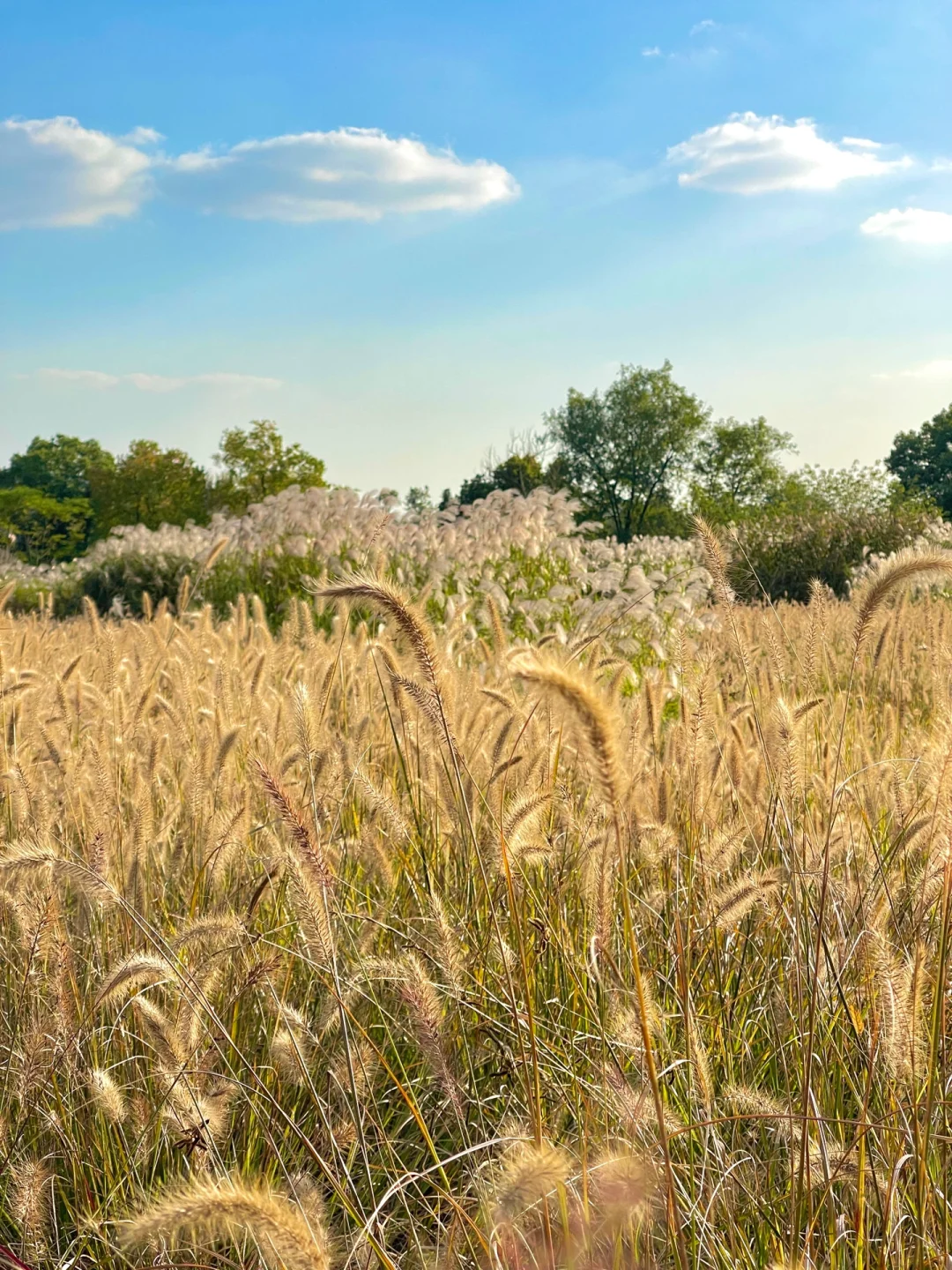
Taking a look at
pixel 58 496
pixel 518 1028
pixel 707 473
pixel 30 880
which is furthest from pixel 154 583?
pixel 58 496

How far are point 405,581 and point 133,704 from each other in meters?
5.98

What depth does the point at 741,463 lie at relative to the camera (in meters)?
60.8

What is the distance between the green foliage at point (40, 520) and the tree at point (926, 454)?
41.5 m

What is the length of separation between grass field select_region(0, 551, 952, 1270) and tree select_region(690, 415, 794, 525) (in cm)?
5865

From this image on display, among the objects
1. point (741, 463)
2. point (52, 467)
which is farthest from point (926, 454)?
point (52, 467)

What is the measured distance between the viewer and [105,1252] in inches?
71.4

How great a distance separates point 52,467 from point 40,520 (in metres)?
25.0

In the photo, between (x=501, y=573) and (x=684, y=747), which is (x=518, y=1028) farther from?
(x=501, y=573)

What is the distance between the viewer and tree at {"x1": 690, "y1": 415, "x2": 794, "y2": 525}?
6012 centimetres

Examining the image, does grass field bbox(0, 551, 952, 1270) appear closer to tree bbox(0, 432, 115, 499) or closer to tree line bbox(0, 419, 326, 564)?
tree line bbox(0, 419, 326, 564)

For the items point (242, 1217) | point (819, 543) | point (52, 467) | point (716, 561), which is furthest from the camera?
point (52, 467)

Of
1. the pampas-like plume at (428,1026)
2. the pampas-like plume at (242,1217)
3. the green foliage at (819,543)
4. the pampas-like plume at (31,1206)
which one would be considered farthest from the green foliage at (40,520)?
the pampas-like plume at (242,1217)

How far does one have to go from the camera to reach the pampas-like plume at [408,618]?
1.48 meters

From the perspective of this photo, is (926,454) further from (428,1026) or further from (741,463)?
(428,1026)
